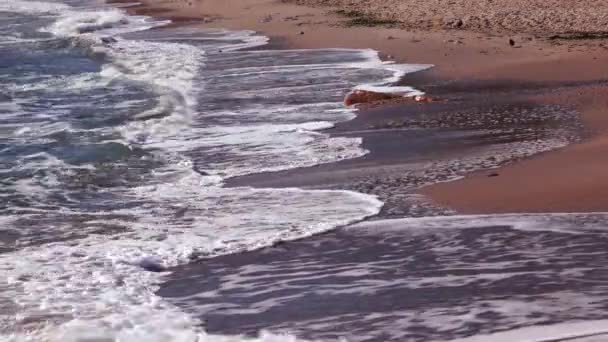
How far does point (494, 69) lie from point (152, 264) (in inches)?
430

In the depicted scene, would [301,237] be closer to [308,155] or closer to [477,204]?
[477,204]

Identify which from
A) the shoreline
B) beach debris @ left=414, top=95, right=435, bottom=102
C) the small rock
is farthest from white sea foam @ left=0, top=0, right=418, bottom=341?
the small rock

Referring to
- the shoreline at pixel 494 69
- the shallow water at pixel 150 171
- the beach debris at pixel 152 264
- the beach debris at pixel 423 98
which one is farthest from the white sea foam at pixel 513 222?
the beach debris at pixel 423 98

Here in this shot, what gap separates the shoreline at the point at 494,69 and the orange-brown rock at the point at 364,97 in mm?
587

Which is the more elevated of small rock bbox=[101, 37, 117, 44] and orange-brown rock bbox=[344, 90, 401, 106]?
orange-brown rock bbox=[344, 90, 401, 106]

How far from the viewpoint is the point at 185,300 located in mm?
6969

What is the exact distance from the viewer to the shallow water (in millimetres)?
6961

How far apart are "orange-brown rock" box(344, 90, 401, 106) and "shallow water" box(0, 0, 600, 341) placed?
0.19 metres

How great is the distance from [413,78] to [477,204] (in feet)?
28.2

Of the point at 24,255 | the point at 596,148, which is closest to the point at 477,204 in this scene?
the point at 596,148

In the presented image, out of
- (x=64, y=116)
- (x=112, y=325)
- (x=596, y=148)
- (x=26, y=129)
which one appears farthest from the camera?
(x=64, y=116)

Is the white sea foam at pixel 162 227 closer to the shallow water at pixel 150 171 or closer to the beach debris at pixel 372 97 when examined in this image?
the shallow water at pixel 150 171

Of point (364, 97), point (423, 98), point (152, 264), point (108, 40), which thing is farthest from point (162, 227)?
point (108, 40)

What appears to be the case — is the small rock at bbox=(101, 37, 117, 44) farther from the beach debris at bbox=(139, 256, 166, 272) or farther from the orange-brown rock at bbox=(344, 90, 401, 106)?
the beach debris at bbox=(139, 256, 166, 272)
